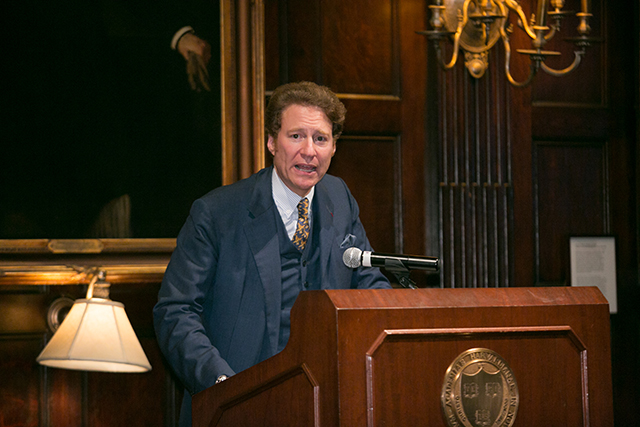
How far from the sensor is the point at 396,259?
1.61m

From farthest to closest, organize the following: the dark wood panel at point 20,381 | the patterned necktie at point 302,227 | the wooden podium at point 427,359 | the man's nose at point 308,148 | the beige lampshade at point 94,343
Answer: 1. the dark wood panel at point 20,381
2. the beige lampshade at point 94,343
3. the patterned necktie at point 302,227
4. the man's nose at point 308,148
5. the wooden podium at point 427,359

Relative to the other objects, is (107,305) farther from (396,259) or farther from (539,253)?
(539,253)

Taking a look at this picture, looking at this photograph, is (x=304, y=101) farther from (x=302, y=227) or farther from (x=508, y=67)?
(x=508, y=67)

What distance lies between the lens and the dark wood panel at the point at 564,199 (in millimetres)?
4105

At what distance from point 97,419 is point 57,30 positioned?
1.82m

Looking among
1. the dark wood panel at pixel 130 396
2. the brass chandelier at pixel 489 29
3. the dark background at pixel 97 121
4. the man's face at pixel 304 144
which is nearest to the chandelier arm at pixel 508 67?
the brass chandelier at pixel 489 29

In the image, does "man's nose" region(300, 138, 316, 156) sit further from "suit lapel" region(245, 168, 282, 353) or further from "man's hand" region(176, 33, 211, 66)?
"man's hand" region(176, 33, 211, 66)

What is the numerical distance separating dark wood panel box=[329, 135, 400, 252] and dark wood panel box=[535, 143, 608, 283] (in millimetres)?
857

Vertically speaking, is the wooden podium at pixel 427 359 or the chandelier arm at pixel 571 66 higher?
the chandelier arm at pixel 571 66

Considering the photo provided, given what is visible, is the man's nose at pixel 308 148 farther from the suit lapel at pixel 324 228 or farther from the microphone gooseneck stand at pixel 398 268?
the microphone gooseneck stand at pixel 398 268

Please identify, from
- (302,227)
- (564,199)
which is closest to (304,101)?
(302,227)

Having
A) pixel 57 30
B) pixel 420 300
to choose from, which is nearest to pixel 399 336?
pixel 420 300

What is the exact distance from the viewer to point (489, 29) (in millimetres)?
3684

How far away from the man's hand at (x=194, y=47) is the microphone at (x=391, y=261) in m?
2.22
